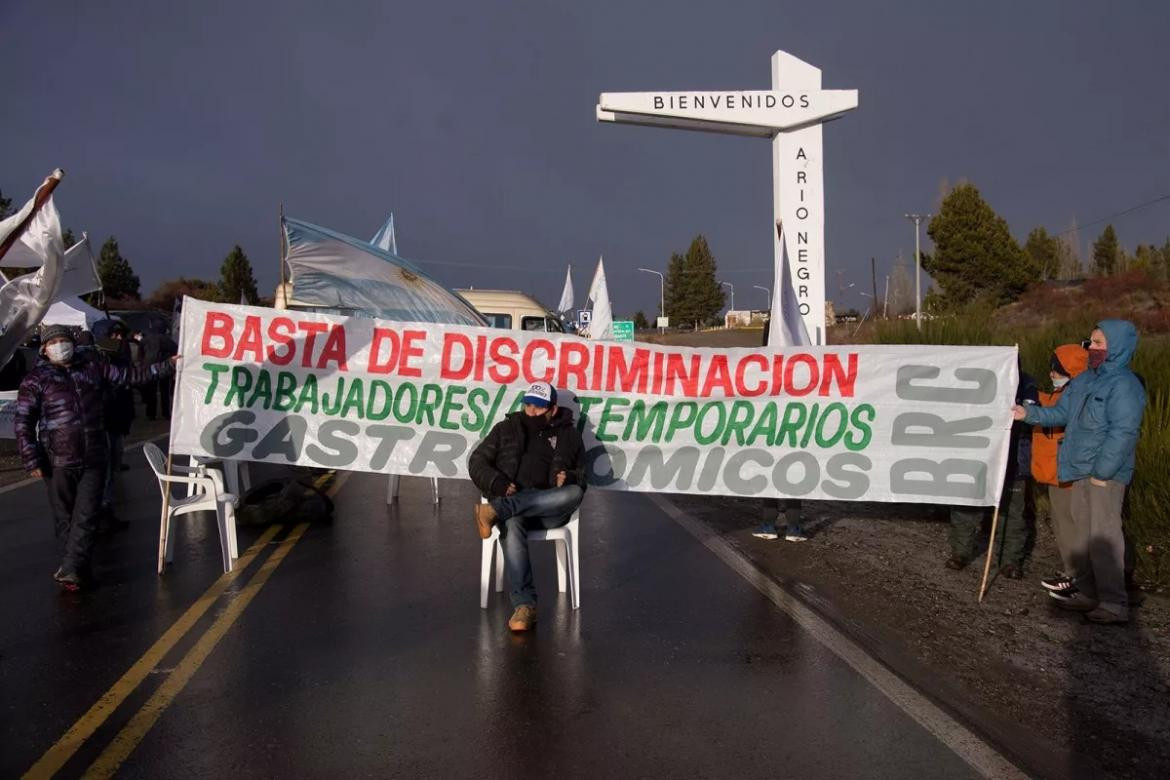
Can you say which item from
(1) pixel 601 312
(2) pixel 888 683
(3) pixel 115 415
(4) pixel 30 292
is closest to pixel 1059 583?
(2) pixel 888 683

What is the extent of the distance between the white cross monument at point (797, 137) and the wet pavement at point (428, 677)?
6479 mm

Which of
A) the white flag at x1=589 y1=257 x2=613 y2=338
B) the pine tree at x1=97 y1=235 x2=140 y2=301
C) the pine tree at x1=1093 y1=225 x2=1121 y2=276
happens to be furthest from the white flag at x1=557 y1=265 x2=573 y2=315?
the pine tree at x1=1093 y1=225 x2=1121 y2=276

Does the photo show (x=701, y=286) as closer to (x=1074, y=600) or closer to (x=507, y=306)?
(x=507, y=306)

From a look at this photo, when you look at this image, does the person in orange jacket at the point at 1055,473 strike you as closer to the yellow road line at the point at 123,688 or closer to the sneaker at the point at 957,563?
the sneaker at the point at 957,563

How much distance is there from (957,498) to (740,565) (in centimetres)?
183

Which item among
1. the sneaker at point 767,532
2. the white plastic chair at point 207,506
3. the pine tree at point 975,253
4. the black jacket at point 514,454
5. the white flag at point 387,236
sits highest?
the pine tree at point 975,253

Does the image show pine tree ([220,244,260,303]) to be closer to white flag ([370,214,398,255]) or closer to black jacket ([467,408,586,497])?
white flag ([370,214,398,255])

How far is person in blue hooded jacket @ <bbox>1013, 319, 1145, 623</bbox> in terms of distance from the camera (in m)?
6.26

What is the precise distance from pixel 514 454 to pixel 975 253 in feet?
172

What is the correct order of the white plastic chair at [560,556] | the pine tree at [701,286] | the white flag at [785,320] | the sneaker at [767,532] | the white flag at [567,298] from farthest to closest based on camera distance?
the pine tree at [701,286], the white flag at [567,298], the sneaker at [767,532], the white flag at [785,320], the white plastic chair at [560,556]

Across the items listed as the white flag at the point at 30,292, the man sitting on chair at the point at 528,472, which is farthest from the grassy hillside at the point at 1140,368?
the white flag at the point at 30,292

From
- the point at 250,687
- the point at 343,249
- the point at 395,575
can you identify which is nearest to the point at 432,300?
the point at 343,249

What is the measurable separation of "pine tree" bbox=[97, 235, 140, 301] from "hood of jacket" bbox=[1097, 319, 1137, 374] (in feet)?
231

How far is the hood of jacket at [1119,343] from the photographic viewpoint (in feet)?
20.9
